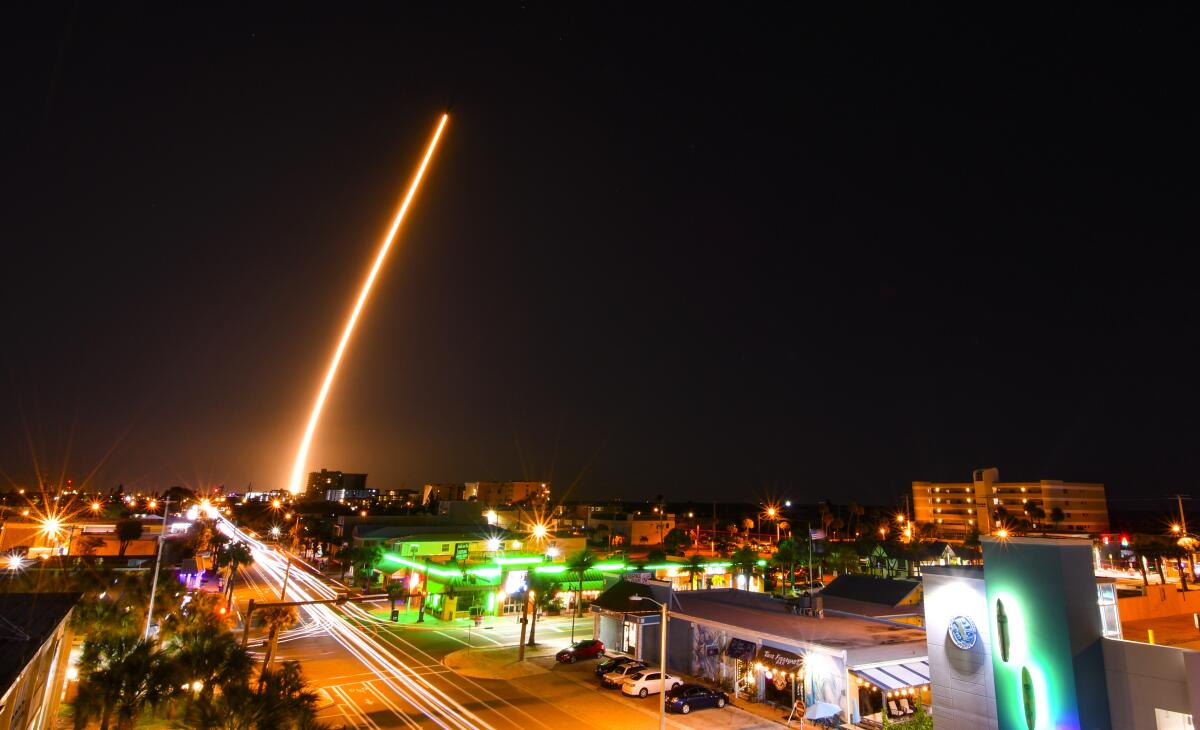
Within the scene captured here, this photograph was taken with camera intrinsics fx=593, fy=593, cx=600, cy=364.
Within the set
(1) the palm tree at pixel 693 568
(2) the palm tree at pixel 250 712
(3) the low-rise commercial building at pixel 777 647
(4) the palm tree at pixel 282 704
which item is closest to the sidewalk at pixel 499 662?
(3) the low-rise commercial building at pixel 777 647

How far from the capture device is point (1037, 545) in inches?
727

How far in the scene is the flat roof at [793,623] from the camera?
32.1 metres

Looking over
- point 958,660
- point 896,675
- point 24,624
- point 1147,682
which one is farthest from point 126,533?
point 1147,682

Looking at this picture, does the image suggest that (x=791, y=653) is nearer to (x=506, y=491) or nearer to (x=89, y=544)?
(x=89, y=544)

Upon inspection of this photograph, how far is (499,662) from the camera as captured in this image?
40.4 metres

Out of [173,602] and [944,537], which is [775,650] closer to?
[173,602]

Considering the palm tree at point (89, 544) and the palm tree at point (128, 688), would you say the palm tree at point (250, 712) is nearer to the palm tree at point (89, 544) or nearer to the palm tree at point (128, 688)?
the palm tree at point (128, 688)

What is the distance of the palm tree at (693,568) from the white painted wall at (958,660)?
49.0 m

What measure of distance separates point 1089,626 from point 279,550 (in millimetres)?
137044

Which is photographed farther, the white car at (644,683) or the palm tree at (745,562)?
the palm tree at (745,562)

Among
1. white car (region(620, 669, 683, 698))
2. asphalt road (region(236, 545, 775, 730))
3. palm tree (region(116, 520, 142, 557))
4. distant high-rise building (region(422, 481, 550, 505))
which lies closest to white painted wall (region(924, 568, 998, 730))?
asphalt road (region(236, 545, 775, 730))

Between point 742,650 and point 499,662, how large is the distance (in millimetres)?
16745

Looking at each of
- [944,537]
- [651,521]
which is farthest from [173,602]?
[944,537]

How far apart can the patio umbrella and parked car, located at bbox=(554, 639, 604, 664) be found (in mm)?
17048
